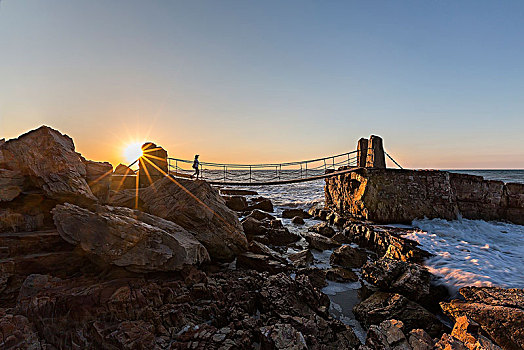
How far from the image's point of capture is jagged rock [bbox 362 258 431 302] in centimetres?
441

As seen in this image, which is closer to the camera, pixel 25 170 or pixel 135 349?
pixel 135 349

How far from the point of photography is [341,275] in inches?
214

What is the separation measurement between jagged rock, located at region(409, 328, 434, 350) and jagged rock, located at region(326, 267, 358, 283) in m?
2.19

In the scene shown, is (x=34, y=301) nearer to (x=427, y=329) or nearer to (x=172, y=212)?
(x=172, y=212)

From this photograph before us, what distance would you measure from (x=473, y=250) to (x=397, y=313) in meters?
4.47

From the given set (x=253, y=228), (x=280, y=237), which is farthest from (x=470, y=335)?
(x=253, y=228)

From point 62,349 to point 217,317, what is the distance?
79.3 inches

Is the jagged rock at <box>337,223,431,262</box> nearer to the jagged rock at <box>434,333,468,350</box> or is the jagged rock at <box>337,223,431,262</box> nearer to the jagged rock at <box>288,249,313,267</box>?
the jagged rock at <box>288,249,313,267</box>

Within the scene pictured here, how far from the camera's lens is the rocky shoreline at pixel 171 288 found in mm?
3047

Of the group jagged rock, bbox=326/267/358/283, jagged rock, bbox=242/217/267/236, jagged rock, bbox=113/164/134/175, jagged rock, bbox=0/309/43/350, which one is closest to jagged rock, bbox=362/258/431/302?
jagged rock, bbox=326/267/358/283

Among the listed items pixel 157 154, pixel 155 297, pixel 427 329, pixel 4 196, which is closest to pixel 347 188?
pixel 427 329

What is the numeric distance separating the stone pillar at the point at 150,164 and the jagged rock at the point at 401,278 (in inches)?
276

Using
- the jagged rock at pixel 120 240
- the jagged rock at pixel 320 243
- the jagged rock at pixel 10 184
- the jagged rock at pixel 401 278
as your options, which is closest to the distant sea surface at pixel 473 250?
the jagged rock at pixel 401 278

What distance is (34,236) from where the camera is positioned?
4.14m
